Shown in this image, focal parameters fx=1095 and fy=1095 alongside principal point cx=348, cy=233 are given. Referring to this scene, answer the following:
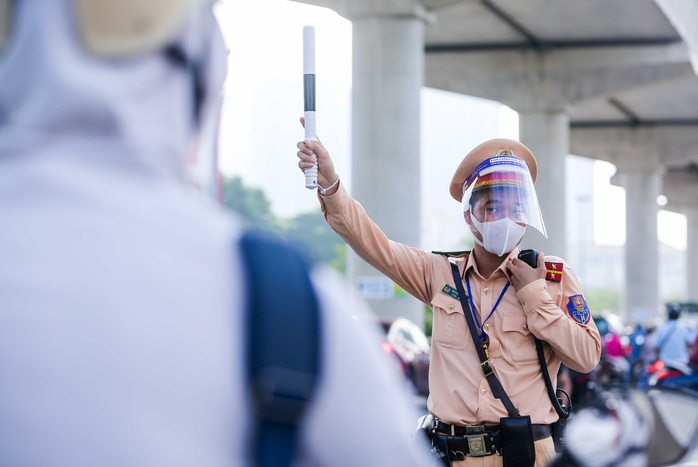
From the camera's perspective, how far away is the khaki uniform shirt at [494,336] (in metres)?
3.63

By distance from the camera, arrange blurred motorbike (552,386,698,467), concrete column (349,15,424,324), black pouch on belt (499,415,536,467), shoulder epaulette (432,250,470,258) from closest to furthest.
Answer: blurred motorbike (552,386,698,467) → black pouch on belt (499,415,536,467) → shoulder epaulette (432,250,470,258) → concrete column (349,15,424,324)

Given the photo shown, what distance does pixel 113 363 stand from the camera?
4.09 feet

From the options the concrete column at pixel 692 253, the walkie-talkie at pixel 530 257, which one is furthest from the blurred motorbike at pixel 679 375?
the concrete column at pixel 692 253

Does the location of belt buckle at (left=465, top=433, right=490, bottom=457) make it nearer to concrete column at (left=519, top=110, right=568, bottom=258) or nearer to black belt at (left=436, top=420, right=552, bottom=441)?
black belt at (left=436, top=420, right=552, bottom=441)

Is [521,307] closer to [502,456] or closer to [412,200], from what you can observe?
[502,456]

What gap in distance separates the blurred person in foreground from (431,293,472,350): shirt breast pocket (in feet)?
7.93

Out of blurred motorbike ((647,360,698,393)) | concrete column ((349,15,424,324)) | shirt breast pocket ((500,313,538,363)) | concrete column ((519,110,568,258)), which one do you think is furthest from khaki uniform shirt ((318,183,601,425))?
concrete column ((519,110,568,258))

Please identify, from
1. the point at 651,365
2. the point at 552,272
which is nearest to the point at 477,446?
the point at 552,272

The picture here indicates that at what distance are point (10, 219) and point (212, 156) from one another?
1.00 feet

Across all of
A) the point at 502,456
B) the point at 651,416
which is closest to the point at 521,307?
the point at 502,456

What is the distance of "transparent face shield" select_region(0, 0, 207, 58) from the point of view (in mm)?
1253

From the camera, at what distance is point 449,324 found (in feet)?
12.4

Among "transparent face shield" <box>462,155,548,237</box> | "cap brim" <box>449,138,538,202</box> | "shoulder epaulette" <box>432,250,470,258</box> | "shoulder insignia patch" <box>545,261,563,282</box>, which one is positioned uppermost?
"cap brim" <box>449,138,538,202</box>

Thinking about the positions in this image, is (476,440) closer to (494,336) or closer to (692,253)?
(494,336)
